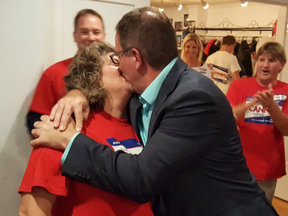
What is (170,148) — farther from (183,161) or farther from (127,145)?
(127,145)

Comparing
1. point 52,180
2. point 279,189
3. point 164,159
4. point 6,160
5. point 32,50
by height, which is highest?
point 32,50

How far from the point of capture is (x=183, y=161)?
0.93 metres

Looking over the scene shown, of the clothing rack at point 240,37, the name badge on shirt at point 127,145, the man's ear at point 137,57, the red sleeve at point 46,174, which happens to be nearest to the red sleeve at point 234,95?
the name badge on shirt at point 127,145

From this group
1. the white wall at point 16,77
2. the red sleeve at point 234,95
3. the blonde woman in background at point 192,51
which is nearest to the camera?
the white wall at point 16,77

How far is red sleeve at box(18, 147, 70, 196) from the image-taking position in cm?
95

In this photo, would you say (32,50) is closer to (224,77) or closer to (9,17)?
(9,17)

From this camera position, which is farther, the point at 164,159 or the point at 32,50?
the point at 32,50

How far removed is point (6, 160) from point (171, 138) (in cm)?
130

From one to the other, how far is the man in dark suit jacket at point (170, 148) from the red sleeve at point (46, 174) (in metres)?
0.04

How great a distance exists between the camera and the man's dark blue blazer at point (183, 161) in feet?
2.98

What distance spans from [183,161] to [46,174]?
49cm

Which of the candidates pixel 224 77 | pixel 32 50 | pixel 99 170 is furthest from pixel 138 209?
pixel 224 77

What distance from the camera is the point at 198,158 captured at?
0.96m

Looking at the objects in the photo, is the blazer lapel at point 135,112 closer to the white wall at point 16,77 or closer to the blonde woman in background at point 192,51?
the white wall at point 16,77
